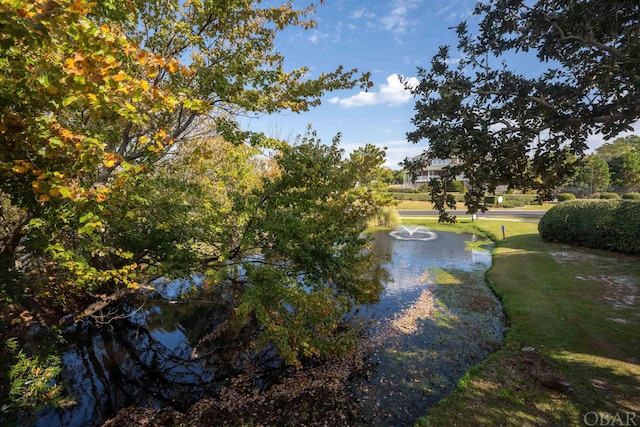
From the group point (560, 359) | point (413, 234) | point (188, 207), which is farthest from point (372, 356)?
point (413, 234)

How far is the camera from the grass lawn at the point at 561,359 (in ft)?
19.7

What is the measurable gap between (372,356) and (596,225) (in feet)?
56.3

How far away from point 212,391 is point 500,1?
1060 cm

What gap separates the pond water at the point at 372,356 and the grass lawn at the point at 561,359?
707 millimetres

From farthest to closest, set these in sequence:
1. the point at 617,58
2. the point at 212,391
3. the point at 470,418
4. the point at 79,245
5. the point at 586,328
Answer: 1. the point at 586,328
2. the point at 212,391
3. the point at 79,245
4. the point at 470,418
5. the point at 617,58

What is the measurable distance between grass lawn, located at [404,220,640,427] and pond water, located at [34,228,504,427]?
27.8 inches

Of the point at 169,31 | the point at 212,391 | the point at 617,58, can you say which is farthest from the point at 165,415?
the point at 617,58

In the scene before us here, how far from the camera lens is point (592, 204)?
1817 centimetres

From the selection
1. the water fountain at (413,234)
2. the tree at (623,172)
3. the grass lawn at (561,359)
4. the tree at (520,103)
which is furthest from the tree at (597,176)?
the tree at (520,103)

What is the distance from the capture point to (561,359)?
7.71 metres

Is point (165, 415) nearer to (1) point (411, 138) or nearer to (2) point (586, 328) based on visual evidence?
(1) point (411, 138)

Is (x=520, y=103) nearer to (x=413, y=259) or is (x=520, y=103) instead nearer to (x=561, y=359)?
(x=561, y=359)

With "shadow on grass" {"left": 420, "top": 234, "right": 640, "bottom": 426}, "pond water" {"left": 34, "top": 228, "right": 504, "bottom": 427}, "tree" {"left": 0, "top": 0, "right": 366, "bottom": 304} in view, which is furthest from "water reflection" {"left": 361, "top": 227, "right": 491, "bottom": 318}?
"tree" {"left": 0, "top": 0, "right": 366, "bottom": 304}

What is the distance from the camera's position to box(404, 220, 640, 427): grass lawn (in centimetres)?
600
